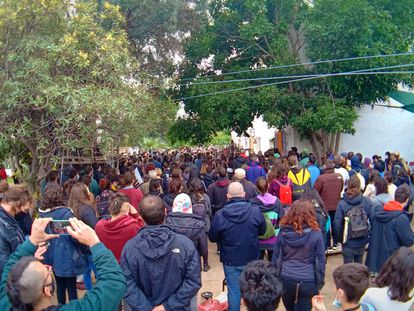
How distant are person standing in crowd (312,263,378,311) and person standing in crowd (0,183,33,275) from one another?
9.12ft

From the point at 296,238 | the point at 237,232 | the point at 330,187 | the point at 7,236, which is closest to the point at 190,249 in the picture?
the point at 296,238

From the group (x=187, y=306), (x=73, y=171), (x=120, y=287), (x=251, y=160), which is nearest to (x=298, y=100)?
(x=251, y=160)

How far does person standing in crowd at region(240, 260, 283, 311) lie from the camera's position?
8.65 feet

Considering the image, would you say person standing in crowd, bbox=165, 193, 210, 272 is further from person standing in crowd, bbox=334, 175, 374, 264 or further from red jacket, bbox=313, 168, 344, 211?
red jacket, bbox=313, 168, 344, 211

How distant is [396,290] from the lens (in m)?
2.91

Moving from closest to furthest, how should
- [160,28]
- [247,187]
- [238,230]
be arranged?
[238,230], [247,187], [160,28]

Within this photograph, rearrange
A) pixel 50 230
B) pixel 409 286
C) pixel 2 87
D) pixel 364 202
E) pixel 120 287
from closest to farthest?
1. pixel 120 287
2. pixel 409 286
3. pixel 50 230
4. pixel 364 202
5. pixel 2 87

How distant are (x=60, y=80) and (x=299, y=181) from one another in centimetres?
483

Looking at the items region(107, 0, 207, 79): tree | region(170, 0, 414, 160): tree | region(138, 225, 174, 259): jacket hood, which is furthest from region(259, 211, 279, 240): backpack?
region(107, 0, 207, 79): tree

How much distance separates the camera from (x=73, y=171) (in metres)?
8.90

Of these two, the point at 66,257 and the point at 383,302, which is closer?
the point at 383,302

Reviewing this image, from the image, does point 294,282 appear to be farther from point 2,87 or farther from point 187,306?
point 2,87

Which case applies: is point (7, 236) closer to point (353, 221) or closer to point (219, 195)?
point (353, 221)

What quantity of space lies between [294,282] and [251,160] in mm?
6139
